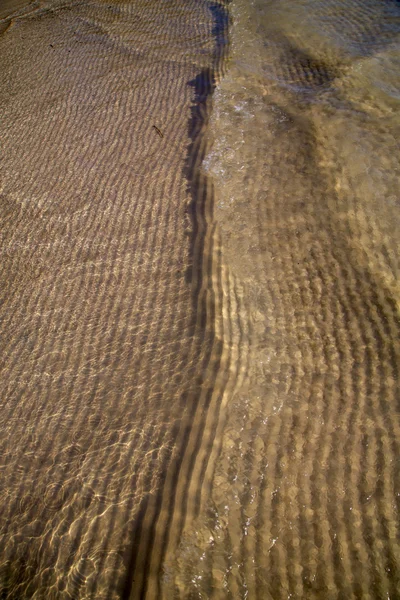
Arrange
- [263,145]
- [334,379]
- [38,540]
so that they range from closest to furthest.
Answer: [38,540] < [334,379] < [263,145]

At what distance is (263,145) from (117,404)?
7.35 feet

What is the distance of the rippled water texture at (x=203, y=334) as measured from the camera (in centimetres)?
177

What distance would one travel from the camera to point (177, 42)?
493 centimetres

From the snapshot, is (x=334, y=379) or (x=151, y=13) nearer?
(x=334, y=379)

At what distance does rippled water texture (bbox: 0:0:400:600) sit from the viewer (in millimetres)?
1771

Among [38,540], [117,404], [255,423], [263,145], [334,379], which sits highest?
[263,145]

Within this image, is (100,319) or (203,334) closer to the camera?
(203,334)

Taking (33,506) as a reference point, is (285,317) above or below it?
above

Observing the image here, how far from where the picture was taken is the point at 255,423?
6.76 ft

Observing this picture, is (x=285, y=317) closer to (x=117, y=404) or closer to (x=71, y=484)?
(x=117, y=404)

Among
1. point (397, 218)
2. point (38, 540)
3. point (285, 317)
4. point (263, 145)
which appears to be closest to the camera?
point (38, 540)

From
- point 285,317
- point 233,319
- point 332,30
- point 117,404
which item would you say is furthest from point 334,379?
point 332,30

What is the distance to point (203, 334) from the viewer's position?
2.40 metres

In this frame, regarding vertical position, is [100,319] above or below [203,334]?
below
